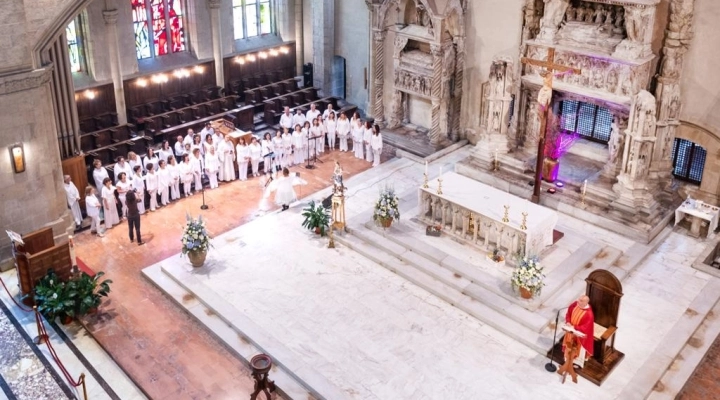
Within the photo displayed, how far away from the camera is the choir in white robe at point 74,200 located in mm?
19039

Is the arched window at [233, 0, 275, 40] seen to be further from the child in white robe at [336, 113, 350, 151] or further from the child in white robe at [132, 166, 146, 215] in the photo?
the child in white robe at [132, 166, 146, 215]

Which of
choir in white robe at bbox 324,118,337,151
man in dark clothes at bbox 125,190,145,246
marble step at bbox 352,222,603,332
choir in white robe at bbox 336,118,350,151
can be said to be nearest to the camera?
marble step at bbox 352,222,603,332

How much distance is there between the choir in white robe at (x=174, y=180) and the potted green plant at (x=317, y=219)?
4.16 m

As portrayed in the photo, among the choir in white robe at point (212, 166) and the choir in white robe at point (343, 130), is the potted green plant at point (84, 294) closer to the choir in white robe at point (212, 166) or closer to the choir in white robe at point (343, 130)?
the choir in white robe at point (212, 166)

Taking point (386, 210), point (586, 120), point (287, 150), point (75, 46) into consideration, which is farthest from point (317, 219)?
point (75, 46)

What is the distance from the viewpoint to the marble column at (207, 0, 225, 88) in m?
26.7

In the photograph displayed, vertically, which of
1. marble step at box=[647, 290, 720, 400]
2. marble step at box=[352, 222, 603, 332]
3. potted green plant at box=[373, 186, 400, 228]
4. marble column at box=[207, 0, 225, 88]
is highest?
marble column at box=[207, 0, 225, 88]

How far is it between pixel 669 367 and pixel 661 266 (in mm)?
3903

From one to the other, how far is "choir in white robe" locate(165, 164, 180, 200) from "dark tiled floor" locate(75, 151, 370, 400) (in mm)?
308

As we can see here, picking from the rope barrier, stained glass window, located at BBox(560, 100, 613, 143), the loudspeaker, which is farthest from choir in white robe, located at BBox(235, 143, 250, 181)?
stained glass window, located at BBox(560, 100, 613, 143)

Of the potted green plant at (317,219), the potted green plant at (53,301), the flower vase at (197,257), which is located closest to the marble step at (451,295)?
the potted green plant at (317,219)

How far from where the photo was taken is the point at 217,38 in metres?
27.2

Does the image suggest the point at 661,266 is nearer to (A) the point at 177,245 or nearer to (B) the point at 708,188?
(B) the point at 708,188

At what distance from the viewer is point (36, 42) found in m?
16.5
